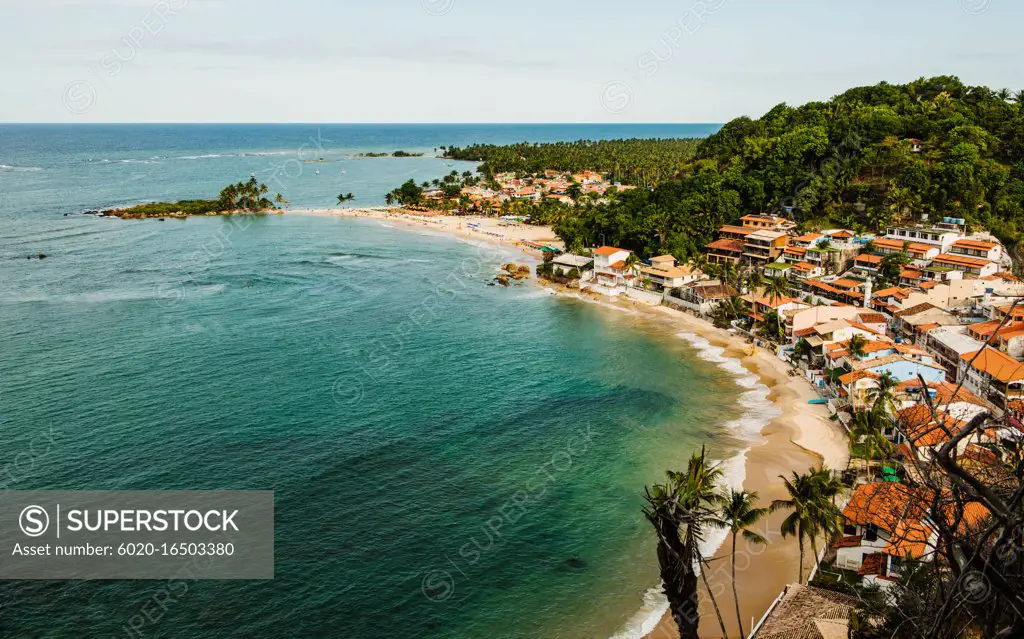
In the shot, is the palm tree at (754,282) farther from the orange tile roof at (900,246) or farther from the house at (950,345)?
the house at (950,345)

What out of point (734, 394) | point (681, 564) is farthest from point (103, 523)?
point (734, 394)

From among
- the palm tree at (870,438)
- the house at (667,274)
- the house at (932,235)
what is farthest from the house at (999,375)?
the house at (667,274)

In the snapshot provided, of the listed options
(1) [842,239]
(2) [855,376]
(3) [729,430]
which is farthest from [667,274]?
(3) [729,430]

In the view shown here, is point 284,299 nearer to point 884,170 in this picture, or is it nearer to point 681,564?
point 681,564

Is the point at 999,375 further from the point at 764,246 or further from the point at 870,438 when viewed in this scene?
the point at 764,246

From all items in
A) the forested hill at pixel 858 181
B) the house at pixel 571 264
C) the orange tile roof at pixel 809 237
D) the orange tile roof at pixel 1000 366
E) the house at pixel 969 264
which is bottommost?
the house at pixel 571 264

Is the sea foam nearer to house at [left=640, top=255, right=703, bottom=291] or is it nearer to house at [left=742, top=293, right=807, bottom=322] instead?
house at [left=742, top=293, right=807, bottom=322]

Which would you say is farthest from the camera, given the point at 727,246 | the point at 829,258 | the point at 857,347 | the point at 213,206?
the point at 213,206
